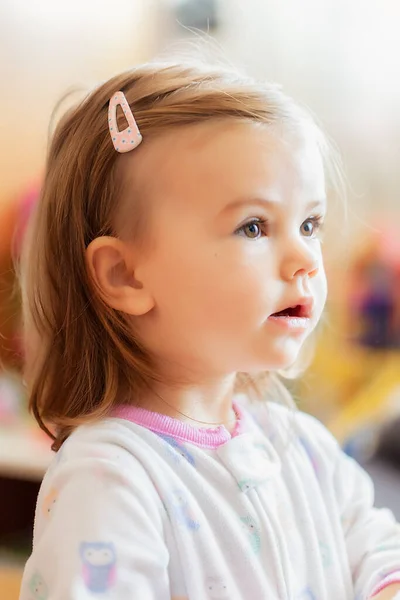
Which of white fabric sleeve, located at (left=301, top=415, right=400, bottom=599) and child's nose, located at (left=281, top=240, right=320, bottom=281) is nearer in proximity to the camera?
child's nose, located at (left=281, top=240, right=320, bottom=281)

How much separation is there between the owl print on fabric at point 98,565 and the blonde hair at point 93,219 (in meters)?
0.13

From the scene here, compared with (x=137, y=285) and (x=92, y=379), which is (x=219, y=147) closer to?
(x=137, y=285)

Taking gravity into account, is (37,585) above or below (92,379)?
below

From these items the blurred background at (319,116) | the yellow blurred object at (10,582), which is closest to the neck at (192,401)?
the blurred background at (319,116)

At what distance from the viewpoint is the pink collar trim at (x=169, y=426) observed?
71 cm

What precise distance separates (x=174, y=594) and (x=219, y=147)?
377 mm

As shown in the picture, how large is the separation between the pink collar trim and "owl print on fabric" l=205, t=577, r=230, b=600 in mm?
118

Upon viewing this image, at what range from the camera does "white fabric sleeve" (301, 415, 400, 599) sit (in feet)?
2.61

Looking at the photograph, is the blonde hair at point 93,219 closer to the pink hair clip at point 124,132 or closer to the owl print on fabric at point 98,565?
the pink hair clip at point 124,132

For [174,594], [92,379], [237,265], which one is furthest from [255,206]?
[174,594]

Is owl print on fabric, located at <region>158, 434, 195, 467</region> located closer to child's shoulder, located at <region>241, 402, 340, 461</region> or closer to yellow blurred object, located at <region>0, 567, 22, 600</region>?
child's shoulder, located at <region>241, 402, 340, 461</region>

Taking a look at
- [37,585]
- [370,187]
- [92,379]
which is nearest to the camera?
[37,585]

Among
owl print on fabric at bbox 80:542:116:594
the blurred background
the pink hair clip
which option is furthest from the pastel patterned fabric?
the blurred background

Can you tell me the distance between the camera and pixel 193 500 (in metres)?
0.69
